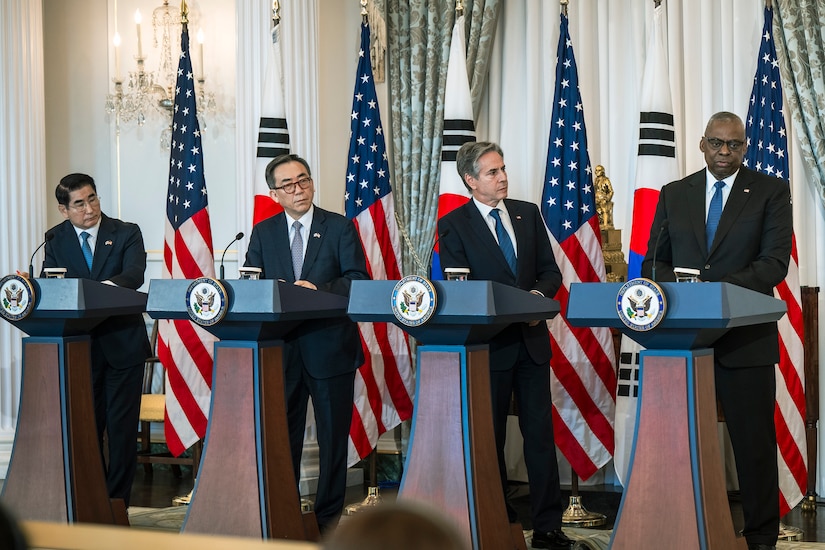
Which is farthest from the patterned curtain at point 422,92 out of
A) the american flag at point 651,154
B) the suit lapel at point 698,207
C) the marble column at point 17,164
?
the suit lapel at point 698,207

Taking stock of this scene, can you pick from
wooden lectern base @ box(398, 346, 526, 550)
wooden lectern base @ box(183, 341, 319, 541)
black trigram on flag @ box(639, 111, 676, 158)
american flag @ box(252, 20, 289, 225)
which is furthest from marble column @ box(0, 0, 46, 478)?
black trigram on flag @ box(639, 111, 676, 158)

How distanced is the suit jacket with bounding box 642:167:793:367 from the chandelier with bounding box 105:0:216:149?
3987 mm

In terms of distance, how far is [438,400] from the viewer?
3.48 m

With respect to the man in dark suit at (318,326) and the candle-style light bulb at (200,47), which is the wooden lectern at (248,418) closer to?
the man in dark suit at (318,326)

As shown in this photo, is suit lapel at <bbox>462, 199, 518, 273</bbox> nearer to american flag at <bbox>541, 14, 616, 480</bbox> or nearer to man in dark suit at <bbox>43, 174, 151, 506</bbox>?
american flag at <bbox>541, 14, 616, 480</bbox>

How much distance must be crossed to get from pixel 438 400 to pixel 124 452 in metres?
1.97

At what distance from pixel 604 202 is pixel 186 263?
2388 mm

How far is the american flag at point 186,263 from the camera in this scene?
566 centimetres

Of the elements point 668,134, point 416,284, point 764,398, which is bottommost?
point 764,398

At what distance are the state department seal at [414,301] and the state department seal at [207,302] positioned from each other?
2.19 ft

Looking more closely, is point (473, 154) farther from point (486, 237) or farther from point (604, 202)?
point (604, 202)

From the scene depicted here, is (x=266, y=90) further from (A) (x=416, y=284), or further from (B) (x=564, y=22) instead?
(A) (x=416, y=284)

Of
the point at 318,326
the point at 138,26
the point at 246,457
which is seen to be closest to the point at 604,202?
the point at 318,326

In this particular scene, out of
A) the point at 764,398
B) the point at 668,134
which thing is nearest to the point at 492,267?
the point at 764,398
